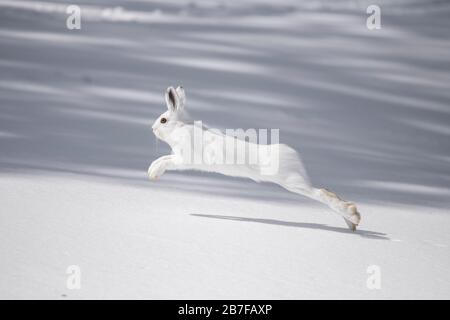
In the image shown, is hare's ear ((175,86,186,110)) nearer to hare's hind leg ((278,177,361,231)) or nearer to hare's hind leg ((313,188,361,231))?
hare's hind leg ((278,177,361,231))

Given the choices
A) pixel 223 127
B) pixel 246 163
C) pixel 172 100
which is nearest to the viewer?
pixel 246 163

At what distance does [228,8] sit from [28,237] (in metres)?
8.35

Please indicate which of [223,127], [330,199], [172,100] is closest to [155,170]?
[172,100]

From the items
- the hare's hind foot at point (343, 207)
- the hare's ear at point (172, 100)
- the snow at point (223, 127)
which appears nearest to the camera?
the snow at point (223, 127)

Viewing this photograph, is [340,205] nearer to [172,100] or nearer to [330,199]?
[330,199]

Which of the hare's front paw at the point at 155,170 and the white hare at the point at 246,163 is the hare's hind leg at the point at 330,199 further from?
the hare's front paw at the point at 155,170

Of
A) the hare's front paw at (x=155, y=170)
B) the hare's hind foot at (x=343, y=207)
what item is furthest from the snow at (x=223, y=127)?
the hare's front paw at (x=155, y=170)

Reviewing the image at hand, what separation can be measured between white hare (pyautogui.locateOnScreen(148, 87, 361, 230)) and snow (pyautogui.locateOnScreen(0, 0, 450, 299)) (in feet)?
0.54

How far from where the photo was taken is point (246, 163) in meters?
3.63

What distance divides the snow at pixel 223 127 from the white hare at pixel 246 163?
0.17 meters

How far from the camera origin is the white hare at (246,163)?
3.65 metres

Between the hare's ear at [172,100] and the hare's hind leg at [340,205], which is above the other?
the hare's ear at [172,100]

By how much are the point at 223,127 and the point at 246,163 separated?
106 inches

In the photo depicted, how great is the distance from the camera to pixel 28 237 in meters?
3.21
